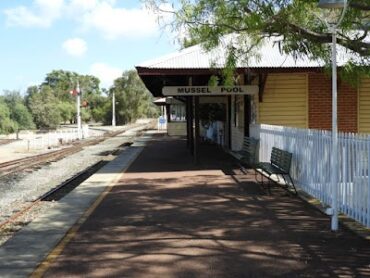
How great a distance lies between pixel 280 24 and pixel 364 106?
366 inches

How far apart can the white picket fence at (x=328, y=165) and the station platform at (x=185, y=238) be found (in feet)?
1.22

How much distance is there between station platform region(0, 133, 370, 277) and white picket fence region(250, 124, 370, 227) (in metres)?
0.37

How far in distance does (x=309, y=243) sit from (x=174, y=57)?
1089 centimetres

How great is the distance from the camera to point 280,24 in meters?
9.48

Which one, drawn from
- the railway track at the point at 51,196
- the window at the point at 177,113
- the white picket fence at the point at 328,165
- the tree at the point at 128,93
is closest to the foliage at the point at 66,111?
the tree at the point at 128,93

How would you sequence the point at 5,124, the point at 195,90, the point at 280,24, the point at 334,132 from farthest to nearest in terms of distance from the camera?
the point at 5,124 < the point at 195,90 < the point at 280,24 < the point at 334,132

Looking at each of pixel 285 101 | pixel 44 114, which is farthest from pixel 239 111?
pixel 44 114

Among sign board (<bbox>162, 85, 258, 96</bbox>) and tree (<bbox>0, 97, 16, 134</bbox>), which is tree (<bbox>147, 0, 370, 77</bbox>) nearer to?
sign board (<bbox>162, 85, 258, 96</bbox>)

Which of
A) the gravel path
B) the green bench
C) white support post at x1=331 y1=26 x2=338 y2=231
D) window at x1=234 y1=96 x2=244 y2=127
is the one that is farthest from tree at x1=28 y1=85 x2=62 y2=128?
white support post at x1=331 y1=26 x2=338 y2=231

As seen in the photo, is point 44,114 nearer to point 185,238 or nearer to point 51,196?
point 51,196

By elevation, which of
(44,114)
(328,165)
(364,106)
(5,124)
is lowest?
(5,124)

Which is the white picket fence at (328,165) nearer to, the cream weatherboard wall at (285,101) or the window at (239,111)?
the cream weatherboard wall at (285,101)

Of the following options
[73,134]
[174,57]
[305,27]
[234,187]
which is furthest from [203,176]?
[73,134]

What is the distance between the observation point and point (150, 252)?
7.03m
